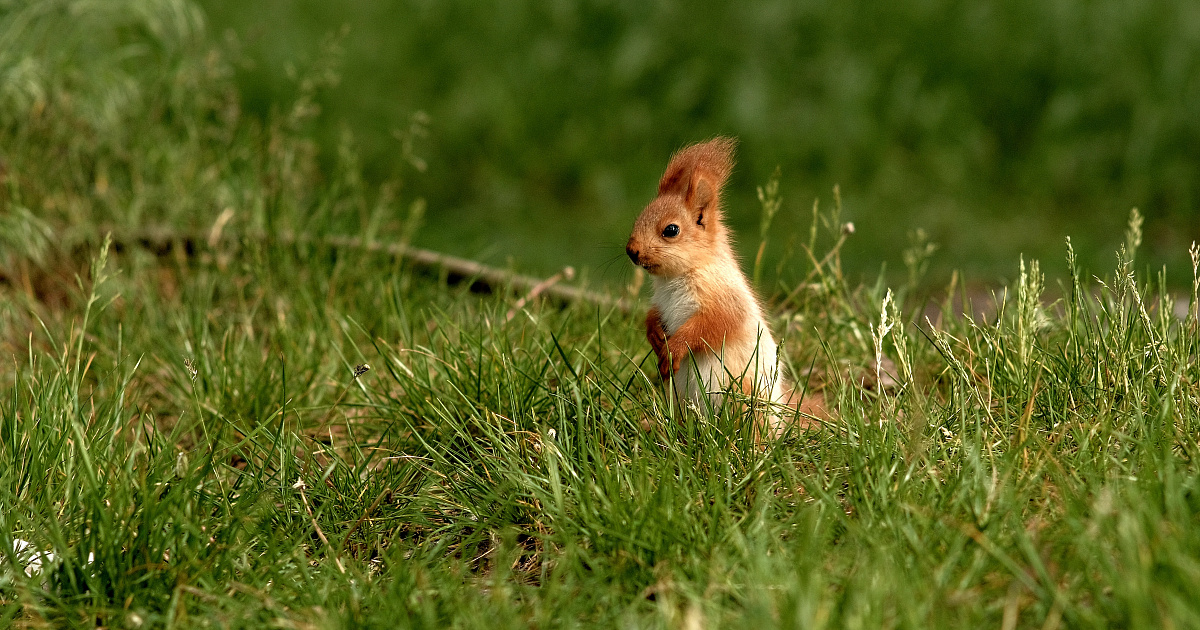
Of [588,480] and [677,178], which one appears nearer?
[588,480]

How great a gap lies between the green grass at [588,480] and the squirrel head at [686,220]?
1.00ft

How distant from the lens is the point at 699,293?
3127mm

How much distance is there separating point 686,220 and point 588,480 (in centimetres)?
84

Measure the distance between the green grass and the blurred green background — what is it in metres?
3.38

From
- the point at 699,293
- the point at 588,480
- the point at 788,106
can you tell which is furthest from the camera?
the point at 788,106

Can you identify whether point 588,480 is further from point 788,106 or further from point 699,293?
point 788,106

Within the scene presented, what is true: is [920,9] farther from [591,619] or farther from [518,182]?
[591,619]

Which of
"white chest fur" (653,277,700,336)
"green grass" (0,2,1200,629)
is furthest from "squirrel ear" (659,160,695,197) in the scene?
"green grass" (0,2,1200,629)

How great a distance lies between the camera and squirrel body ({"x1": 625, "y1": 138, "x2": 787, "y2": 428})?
3066 mm

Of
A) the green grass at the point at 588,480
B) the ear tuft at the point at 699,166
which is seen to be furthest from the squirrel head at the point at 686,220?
the green grass at the point at 588,480

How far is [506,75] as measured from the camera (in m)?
7.87

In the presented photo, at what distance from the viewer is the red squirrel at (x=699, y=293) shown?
10.1 feet

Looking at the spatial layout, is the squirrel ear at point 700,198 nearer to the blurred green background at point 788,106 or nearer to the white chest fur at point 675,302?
the white chest fur at point 675,302

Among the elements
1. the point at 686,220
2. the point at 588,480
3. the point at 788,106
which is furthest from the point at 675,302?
the point at 788,106
